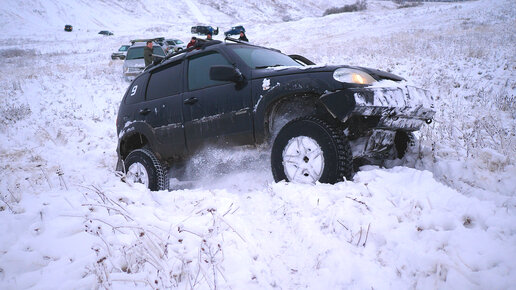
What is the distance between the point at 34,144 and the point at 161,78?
4.84 meters

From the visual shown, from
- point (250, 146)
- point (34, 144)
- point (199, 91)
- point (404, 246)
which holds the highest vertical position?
point (199, 91)

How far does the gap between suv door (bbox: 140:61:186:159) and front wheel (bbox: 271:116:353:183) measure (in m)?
1.63

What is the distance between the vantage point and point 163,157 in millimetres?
4195

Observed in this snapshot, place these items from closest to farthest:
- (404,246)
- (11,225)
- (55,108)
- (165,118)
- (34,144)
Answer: (404,246)
(11,225)
(165,118)
(34,144)
(55,108)

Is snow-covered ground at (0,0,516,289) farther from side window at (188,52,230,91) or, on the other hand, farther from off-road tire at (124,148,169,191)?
side window at (188,52,230,91)

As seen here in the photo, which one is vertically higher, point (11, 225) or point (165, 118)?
point (165, 118)

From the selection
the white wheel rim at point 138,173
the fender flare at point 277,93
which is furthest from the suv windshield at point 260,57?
the white wheel rim at point 138,173

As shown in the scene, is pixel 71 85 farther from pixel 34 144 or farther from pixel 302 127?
pixel 302 127

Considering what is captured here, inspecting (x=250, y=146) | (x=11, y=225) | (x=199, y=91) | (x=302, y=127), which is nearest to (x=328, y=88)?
(x=302, y=127)

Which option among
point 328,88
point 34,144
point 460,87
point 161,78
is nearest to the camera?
point 328,88

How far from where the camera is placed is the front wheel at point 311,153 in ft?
8.36

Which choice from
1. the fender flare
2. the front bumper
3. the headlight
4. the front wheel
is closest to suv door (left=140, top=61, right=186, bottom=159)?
the fender flare

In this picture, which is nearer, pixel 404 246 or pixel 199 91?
pixel 404 246

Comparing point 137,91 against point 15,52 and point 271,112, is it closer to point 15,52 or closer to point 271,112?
point 271,112
